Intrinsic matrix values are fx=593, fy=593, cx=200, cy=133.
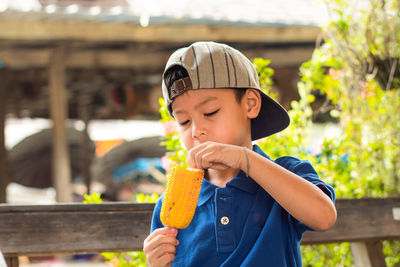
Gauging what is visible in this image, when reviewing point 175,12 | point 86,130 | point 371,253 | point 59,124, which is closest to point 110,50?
point 59,124

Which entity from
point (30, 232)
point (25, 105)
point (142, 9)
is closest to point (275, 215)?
point (30, 232)

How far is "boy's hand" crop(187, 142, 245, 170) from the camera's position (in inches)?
55.0

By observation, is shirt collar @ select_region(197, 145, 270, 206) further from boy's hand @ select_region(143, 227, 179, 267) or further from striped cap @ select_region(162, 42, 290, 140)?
striped cap @ select_region(162, 42, 290, 140)

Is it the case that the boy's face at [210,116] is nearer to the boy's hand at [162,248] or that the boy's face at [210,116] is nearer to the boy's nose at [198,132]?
the boy's nose at [198,132]

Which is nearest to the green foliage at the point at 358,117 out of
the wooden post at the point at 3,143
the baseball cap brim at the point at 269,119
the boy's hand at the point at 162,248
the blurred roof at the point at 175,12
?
the baseball cap brim at the point at 269,119

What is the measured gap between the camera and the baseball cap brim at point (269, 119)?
174 centimetres

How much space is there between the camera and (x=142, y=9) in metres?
5.50

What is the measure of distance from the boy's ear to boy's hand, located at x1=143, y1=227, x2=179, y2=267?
0.38 metres

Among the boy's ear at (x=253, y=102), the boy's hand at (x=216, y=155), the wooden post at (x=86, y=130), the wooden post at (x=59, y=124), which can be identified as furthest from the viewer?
the wooden post at (x=86, y=130)

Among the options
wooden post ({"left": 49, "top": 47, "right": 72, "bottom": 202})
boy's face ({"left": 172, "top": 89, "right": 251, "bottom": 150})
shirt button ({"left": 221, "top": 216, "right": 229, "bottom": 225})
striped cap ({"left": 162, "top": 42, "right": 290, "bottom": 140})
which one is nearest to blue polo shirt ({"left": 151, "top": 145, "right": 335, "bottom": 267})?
shirt button ({"left": 221, "top": 216, "right": 229, "bottom": 225})

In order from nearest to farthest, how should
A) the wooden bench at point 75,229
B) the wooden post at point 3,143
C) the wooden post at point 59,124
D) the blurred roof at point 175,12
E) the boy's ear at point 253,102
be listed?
1. the boy's ear at point 253,102
2. the wooden bench at point 75,229
3. the blurred roof at point 175,12
4. the wooden post at point 59,124
5. the wooden post at point 3,143

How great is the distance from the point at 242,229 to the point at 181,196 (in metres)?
0.19

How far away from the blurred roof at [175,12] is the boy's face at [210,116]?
3044mm

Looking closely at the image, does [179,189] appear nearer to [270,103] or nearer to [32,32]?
[270,103]
